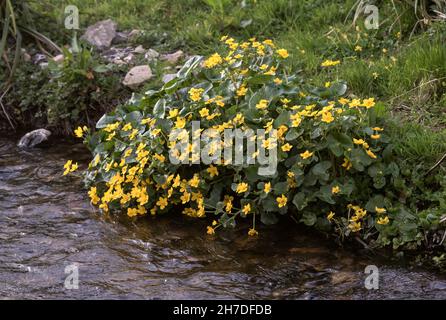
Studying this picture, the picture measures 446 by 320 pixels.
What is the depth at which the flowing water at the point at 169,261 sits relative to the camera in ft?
12.2

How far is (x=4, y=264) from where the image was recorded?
4082 mm

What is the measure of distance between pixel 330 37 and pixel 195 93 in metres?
1.80

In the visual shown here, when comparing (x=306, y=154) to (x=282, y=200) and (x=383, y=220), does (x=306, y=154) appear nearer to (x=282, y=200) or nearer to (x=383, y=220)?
(x=282, y=200)

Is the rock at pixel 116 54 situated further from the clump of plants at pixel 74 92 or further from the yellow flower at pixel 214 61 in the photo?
the yellow flower at pixel 214 61

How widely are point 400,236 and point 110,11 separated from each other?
4.41 meters

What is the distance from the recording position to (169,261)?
4.08 m

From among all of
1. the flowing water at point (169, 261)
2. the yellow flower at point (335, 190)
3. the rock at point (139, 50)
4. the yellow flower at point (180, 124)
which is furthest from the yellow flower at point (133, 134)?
the rock at point (139, 50)

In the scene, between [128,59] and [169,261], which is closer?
[169,261]

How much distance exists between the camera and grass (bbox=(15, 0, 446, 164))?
4840mm

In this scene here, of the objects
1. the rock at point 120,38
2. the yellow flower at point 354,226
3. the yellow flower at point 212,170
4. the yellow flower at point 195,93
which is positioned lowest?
the yellow flower at point 354,226

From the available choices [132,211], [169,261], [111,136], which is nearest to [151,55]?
[111,136]

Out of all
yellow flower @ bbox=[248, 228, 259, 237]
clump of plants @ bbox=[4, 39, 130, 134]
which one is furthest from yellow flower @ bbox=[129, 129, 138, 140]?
clump of plants @ bbox=[4, 39, 130, 134]

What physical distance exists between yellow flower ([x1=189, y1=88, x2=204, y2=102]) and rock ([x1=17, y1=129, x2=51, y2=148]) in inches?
82.2

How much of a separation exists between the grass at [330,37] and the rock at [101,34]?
0.40 ft
